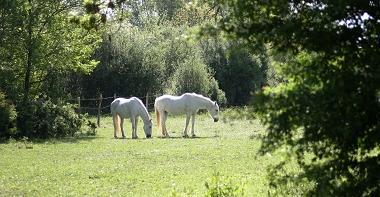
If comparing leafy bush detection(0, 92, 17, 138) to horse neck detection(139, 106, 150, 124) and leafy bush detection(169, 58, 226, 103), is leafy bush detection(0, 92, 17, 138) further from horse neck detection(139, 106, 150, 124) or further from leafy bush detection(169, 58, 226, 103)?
leafy bush detection(169, 58, 226, 103)

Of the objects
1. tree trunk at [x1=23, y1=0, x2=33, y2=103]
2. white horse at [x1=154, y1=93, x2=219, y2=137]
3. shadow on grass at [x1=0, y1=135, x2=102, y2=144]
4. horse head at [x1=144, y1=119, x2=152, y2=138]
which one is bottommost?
shadow on grass at [x1=0, y1=135, x2=102, y2=144]

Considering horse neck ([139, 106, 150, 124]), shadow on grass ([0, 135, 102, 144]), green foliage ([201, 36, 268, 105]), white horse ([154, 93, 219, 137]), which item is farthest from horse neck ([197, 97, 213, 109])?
green foliage ([201, 36, 268, 105])

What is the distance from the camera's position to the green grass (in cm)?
1105

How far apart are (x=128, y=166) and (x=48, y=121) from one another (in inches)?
392

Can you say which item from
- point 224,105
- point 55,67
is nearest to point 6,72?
point 55,67

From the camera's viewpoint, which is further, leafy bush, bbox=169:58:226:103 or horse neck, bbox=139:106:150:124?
leafy bush, bbox=169:58:226:103

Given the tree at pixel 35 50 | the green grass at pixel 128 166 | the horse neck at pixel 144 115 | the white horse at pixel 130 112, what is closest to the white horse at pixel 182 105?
the white horse at pixel 130 112

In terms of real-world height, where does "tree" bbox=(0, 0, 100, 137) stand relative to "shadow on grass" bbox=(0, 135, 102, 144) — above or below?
above

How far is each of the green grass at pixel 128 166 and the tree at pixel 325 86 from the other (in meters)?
0.57

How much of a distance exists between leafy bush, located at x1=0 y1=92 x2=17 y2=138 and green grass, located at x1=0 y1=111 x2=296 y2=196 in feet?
5.22

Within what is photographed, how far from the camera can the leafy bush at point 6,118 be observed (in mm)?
21875

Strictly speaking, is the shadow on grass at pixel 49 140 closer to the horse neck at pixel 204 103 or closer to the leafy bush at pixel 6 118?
the leafy bush at pixel 6 118

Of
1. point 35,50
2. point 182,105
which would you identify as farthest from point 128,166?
point 35,50

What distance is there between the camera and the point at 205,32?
502 cm
